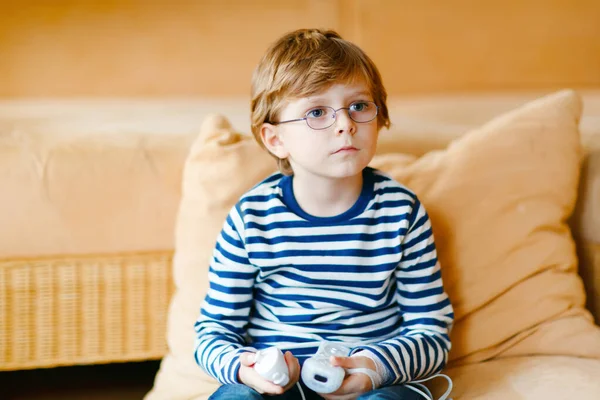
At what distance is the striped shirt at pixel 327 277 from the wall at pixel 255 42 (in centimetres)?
153

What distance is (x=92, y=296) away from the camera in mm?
1430

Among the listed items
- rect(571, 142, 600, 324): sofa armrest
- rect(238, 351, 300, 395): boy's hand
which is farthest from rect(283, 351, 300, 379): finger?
rect(571, 142, 600, 324): sofa armrest

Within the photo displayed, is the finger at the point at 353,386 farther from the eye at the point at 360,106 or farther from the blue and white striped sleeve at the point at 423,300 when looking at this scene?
the eye at the point at 360,106

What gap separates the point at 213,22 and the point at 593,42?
5.14 ft

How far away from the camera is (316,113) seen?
1018mm

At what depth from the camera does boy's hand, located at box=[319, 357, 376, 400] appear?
0.94m

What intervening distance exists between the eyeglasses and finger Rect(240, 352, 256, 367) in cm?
36

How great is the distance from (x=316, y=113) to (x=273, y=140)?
0.38 ft

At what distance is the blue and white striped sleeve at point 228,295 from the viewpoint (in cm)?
108

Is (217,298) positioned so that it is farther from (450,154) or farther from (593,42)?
(593,42)

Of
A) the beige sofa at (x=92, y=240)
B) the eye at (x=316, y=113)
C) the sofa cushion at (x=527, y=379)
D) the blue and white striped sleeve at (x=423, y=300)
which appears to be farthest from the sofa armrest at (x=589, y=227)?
the eye at (x=316, y=113)

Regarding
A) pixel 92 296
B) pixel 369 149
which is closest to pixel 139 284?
pixel 92 296

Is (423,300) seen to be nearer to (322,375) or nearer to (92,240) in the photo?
(322,375)

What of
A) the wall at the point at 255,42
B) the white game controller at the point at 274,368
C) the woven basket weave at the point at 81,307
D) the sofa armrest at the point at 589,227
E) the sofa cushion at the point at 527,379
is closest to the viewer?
the white game controller at the point at 274,368
